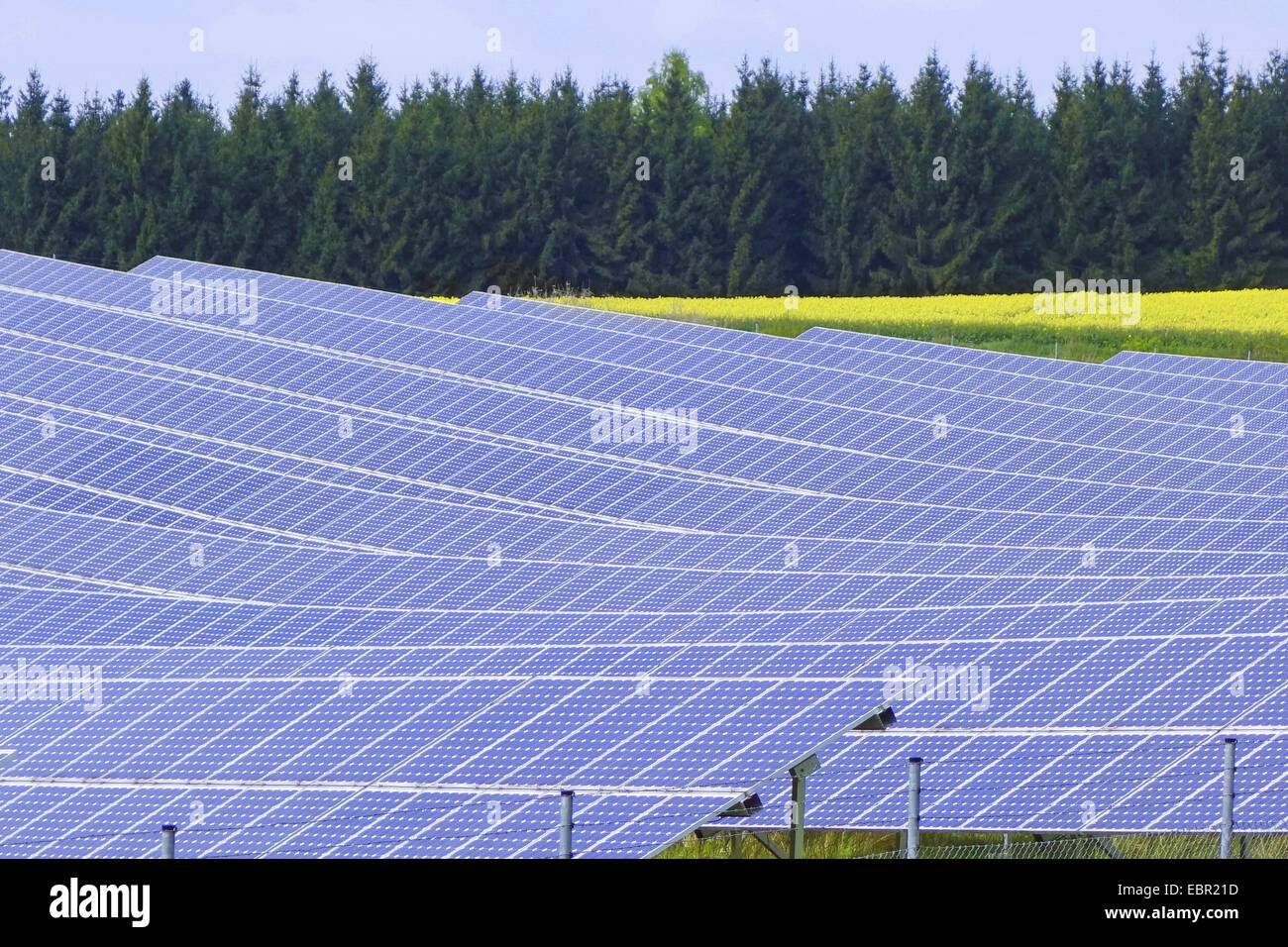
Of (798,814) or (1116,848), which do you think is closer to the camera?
(798,814)

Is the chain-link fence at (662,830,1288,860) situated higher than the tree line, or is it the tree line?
the tree line

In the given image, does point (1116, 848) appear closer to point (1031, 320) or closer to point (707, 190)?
point (1031, 320)

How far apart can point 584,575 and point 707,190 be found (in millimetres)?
70781

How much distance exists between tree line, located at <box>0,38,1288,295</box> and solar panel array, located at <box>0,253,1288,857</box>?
46.0 meters

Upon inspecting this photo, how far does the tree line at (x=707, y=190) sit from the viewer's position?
312 ft

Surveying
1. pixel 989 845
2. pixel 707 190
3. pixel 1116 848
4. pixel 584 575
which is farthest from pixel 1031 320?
pixel 989 845

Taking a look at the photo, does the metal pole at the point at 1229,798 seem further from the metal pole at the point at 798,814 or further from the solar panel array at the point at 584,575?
the metal pole at the point at 798,814

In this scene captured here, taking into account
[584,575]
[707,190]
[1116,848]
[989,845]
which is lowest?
[1116,848]

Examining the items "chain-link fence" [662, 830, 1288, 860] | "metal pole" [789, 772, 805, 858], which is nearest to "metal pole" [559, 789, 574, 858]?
"metal pole" [789, 772, 805, 858]

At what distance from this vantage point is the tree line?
95062 mm

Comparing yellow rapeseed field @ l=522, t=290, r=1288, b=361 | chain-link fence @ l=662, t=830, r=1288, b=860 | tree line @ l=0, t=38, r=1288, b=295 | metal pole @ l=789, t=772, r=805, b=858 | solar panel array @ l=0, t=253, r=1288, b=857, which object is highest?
tree line @ l=0, t=38, r=1288, b=295

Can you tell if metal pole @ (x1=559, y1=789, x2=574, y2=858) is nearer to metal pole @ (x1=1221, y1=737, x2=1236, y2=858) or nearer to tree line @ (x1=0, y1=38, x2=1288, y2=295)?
metal pole @ (x1=1221, y1=737, x2=1236, y2=858)

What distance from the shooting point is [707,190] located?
100 m
